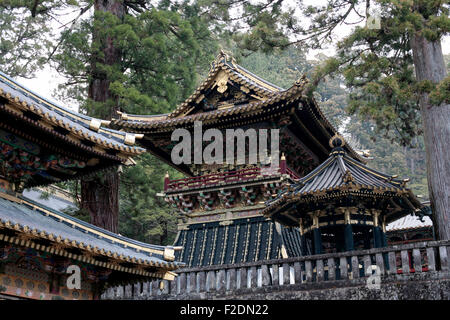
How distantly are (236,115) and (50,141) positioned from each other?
26.3ft

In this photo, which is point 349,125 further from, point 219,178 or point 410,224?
point 219,178

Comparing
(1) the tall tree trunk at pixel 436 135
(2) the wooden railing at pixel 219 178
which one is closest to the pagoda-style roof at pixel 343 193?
(1) the tall tree trunk at pixel 436 135

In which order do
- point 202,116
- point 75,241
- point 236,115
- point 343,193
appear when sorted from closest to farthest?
point 75,241
point 343,193
point 236,115
point 202,116

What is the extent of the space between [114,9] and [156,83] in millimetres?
2959

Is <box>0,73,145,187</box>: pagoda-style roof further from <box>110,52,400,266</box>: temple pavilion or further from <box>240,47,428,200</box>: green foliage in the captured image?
<box>240,47,428,200</box>: green foliage

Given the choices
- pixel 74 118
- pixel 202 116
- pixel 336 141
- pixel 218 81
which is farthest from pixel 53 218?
pixel 218 81

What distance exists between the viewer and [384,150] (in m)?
43.5

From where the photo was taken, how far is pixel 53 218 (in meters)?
10.5

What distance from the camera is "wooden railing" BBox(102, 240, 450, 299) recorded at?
1153 centimetres

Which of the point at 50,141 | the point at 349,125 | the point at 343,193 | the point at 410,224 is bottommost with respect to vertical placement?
the point at 343,193

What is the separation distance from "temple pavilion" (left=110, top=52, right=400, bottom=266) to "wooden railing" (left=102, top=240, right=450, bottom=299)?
295 cm

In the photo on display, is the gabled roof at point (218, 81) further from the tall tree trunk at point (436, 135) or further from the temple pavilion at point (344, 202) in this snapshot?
the tall tree trunk at point (436, 135)
